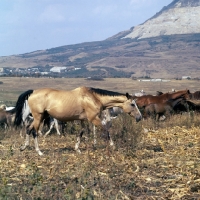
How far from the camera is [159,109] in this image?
54.5 ft

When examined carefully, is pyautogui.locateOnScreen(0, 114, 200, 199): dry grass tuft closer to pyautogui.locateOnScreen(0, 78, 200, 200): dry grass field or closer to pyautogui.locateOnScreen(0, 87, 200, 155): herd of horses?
pyautogui.locateOnScreen(0, 78, 200, 200): dry grass field

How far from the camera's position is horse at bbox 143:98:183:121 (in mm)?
16562

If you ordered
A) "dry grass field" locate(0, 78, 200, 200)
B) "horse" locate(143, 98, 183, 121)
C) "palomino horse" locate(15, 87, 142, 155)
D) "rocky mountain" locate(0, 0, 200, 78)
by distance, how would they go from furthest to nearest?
"rocky mountain" locate(0, 0, 200, 78)
"horse" locate(143, 98, 183, 121)
"palomino horse" locate(15, 87, 142, 155)
"dry grass field" locate(0, 78, 200, 200)

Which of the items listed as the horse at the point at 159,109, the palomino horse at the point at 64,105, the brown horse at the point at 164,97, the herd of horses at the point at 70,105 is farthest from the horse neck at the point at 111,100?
the brown horse at the point at 164,97

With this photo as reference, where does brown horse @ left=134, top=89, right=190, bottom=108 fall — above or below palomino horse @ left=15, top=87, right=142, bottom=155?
below

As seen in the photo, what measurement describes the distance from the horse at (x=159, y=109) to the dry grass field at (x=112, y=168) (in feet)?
9.74

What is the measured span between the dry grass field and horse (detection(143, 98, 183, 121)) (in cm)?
297

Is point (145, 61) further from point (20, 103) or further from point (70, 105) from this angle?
point (70, 105)

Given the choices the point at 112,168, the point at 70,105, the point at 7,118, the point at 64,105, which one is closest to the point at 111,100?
the point at 70,105

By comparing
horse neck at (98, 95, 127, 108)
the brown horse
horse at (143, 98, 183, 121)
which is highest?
horse neck at (98, 95, 127, 108)

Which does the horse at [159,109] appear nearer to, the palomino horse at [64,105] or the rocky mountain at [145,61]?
the palomino horse at [64,105]

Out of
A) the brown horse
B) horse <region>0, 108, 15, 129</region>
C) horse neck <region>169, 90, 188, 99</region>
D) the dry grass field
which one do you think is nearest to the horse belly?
the dry grass field

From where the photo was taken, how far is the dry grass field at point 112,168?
21.7ft

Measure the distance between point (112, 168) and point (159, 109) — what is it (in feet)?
28.4
